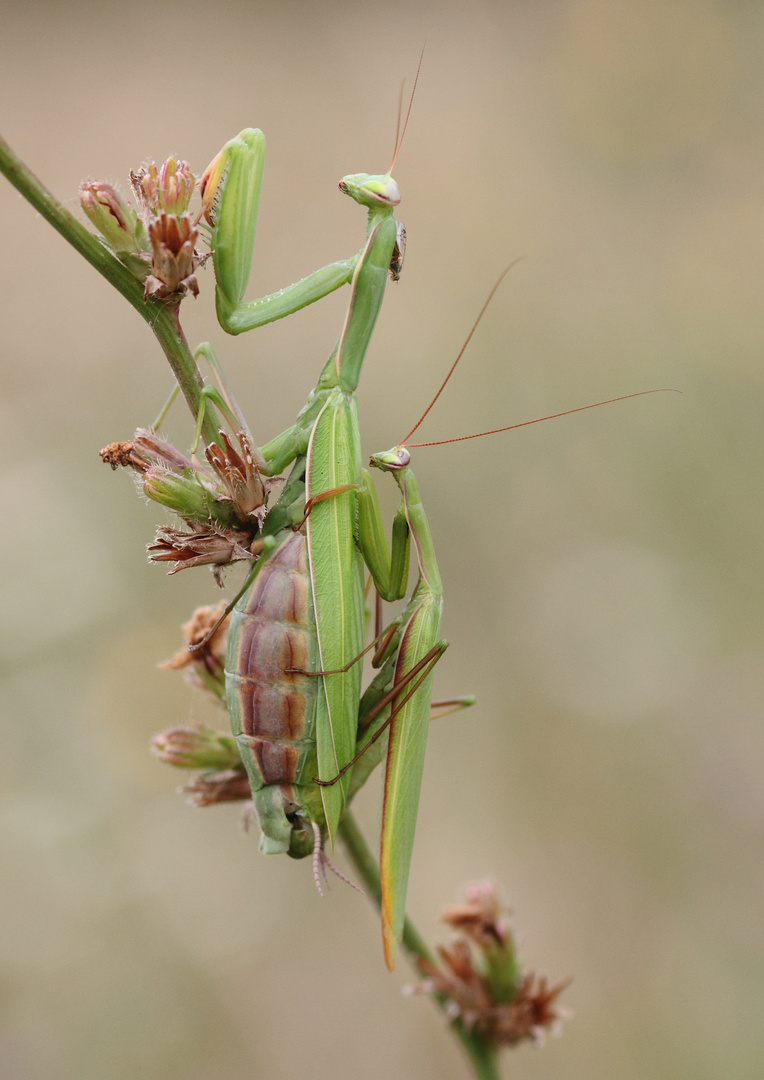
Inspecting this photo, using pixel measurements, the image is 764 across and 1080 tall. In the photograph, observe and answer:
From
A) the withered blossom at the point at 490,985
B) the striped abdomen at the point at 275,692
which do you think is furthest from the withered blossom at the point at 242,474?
the withered blossom at the point at 490,985

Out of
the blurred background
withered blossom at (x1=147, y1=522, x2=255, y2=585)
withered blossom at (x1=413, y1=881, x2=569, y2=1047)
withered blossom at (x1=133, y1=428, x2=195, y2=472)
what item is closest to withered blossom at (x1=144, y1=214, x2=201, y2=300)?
withered blossom at (x1=133, y1=428, x2=195, y2=472)

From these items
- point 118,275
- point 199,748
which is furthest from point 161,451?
point 199,748

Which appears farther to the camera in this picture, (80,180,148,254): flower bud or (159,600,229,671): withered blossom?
(159,600,229,671): withered blossom

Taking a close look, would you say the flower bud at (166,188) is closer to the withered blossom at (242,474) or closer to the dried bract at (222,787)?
the withered blossom at (242,474)

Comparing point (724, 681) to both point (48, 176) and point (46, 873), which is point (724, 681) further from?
point (48, 176)

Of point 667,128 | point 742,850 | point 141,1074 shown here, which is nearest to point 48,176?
point 667,128

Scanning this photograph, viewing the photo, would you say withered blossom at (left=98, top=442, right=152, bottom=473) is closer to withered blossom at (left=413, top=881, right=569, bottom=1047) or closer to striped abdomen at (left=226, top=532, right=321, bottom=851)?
striped abdomen at (left=226, top=532, right=321, bottom=851)

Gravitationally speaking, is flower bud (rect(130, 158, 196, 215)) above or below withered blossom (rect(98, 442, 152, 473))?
above
